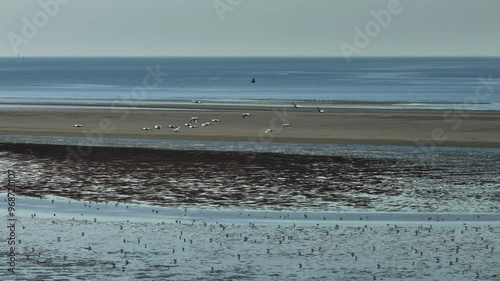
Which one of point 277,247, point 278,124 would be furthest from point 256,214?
point 278,124

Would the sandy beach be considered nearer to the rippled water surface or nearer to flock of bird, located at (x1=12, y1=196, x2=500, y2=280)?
the rippled water surface

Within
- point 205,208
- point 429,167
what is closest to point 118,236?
point 205,208

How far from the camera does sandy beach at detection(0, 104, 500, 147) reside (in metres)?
58.5

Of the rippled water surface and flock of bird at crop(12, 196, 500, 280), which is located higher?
the rippled water surface

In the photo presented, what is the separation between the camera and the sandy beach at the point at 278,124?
5847cm

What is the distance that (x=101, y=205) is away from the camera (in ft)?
116

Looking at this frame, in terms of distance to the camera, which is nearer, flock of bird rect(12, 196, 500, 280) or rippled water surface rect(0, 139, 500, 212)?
flock of bird rect(12, 196, 500, 280)

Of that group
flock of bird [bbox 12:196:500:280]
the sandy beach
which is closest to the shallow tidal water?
flock of bird [bbox 12:196:500:280]

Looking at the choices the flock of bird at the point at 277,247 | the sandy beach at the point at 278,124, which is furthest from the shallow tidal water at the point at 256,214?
the sandy beach at the point at 278,124

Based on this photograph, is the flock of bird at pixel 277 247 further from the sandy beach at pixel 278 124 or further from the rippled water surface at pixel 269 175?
the sandy beach at pixel 278 124

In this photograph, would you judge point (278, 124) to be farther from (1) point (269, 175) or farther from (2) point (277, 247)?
(2) point (277, 247)

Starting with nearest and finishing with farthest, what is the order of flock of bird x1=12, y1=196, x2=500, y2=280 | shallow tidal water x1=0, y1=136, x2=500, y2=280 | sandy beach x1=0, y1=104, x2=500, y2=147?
flock of bird x1=12, y1=196, x2=500, y2=280, shallow tidal water x1=0, y1=136, x2=500, y2=280, sandy beach x1=0, y1=104, x2=500, y2=147

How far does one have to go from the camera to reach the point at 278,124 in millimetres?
66875

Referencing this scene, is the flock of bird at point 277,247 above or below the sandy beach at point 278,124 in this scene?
below
